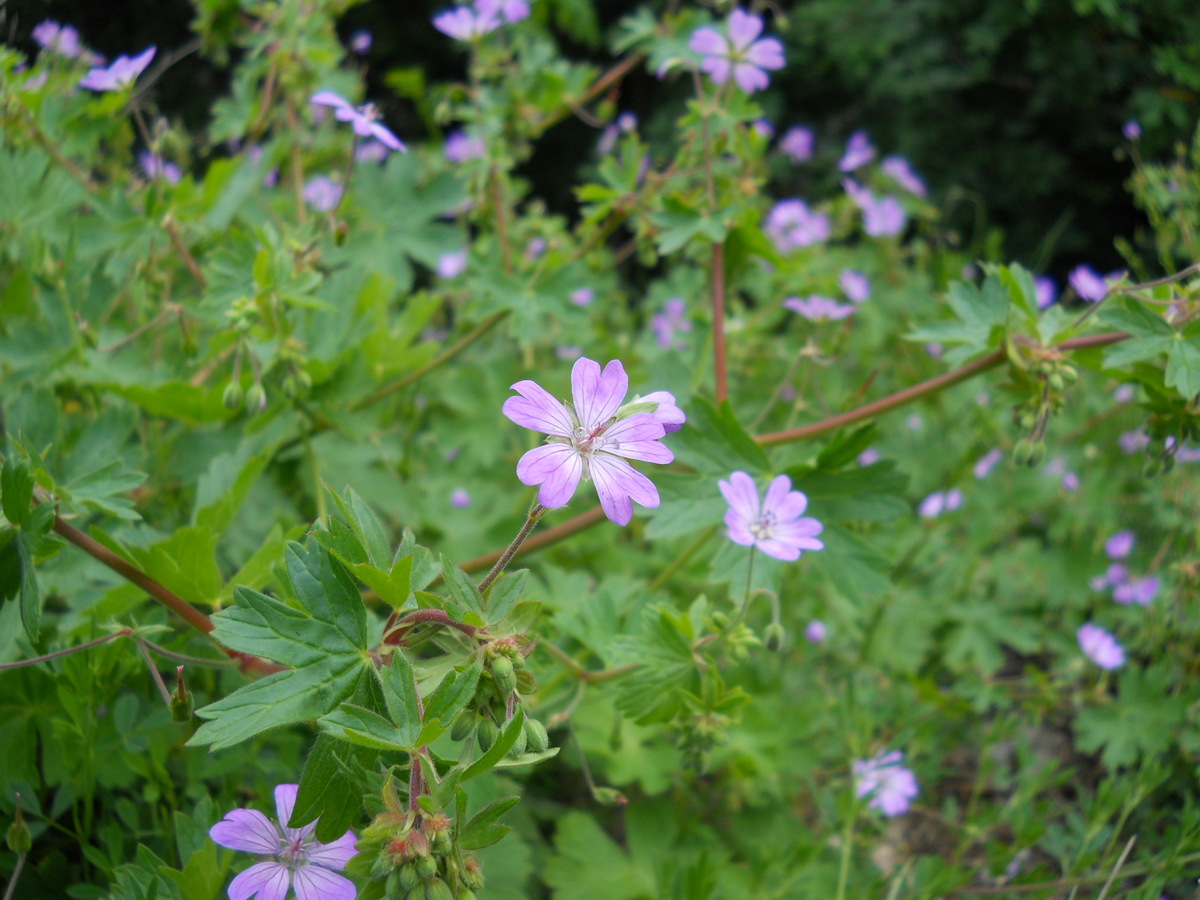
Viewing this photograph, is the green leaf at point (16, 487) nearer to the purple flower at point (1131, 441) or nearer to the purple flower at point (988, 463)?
the purple flower at point (988, 463)

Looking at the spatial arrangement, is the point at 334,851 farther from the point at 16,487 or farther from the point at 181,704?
the point at 16,487

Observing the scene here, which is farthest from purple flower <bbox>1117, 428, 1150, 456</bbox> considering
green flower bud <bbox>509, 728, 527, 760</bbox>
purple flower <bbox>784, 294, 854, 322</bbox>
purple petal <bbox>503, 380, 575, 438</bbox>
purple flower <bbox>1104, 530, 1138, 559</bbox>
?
green flower bud <bbox>509, 728, 527, 760</bbox>

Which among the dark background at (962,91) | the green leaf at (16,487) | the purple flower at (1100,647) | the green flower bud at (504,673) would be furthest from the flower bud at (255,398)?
the dark background at (962,91)

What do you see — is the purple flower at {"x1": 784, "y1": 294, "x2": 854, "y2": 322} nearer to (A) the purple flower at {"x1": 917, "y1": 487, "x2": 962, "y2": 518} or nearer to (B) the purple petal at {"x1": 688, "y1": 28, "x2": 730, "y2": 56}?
(B) the purple petal at {"x1": 688, "y1": 28, "x2": 730, "y2": 56}

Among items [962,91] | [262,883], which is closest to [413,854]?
[262,883]

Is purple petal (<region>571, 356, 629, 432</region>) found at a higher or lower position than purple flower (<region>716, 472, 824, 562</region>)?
higher
